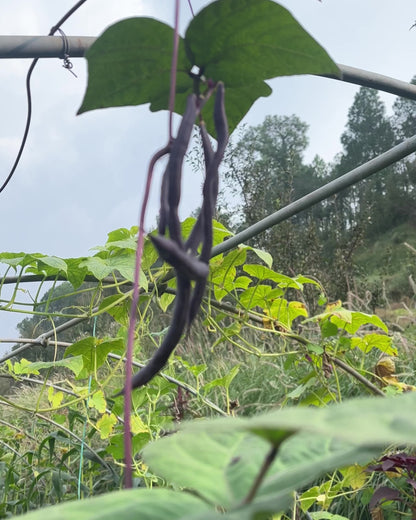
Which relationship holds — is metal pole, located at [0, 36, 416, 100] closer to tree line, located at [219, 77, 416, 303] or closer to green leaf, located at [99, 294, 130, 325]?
green leaf, located at [99, 294, 130, 325]

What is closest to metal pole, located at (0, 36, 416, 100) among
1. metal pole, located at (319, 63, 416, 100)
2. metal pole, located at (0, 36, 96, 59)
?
metal pole, located at (0, 36, 96, 59)

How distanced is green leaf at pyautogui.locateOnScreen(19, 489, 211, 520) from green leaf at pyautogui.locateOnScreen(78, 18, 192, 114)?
0.13m

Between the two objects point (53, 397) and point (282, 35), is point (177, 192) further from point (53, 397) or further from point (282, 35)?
point (53, 397)

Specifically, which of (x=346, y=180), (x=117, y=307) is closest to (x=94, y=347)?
(x=117, y=307)

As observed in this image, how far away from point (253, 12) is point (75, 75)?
0.70 feet

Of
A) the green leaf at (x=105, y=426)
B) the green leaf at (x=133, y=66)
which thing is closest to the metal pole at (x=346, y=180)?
the green leaf at (x=133, y=66)

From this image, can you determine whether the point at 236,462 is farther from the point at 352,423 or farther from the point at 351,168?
the point at 351,168

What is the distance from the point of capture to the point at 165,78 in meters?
0.18

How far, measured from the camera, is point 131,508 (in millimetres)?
95

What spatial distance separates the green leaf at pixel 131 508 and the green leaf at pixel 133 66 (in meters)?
0.13

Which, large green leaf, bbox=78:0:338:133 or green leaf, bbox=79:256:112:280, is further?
green leaf, bbox=79:256:112:280

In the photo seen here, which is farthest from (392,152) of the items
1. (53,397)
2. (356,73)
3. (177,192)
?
(53,397)

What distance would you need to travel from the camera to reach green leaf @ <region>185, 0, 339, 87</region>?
0.16 metres

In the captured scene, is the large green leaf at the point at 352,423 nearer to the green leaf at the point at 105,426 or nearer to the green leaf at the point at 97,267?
the green leaf at the point at 97,267
